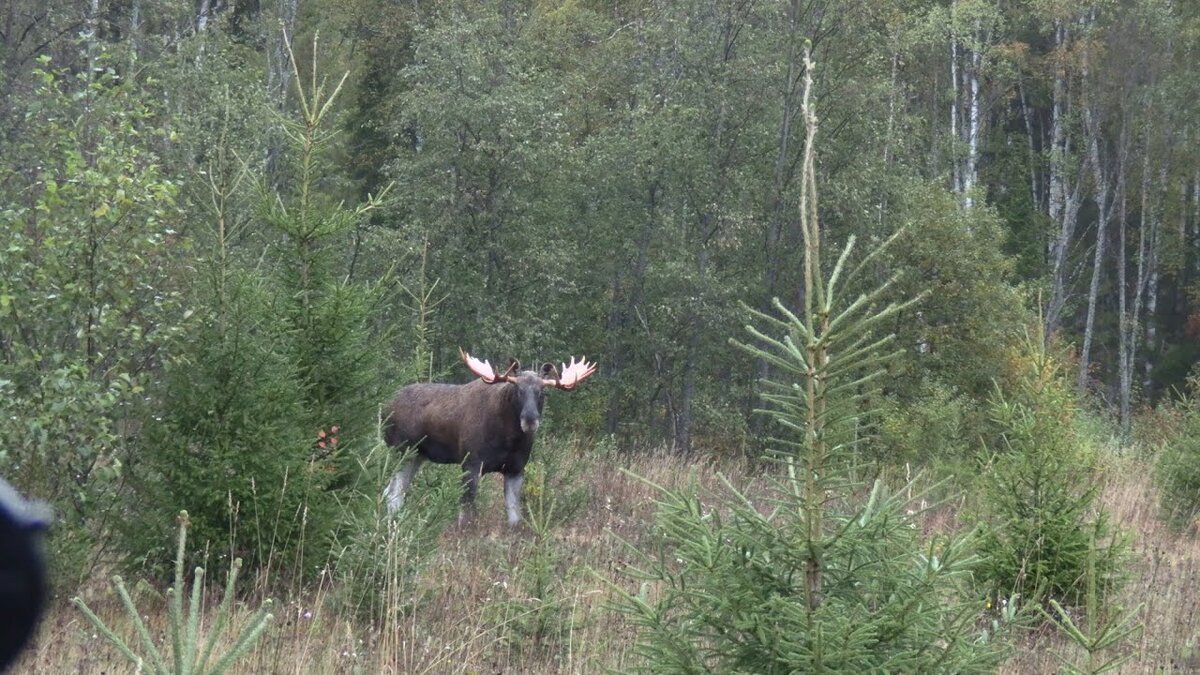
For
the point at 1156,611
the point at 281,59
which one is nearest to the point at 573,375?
the point at 1156,611

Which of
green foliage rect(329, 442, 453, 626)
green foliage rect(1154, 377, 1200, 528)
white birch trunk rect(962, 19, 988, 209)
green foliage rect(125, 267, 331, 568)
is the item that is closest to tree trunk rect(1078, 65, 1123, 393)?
white birch trunk rect(962, 19, 988, 209)

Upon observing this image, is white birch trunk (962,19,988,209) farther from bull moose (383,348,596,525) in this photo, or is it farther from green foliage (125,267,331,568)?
green foliage (125,267,331,568)

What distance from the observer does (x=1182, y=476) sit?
570 inches

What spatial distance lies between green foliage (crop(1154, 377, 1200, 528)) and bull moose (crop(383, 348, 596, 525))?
5.76m

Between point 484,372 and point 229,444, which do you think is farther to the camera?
point 484,372

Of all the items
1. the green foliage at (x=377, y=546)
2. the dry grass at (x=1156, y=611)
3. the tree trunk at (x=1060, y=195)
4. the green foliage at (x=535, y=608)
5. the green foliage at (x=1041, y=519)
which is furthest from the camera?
the tree trunk at (x=1060, y=195)

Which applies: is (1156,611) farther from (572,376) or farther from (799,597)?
(572,376)

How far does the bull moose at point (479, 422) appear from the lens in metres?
12.7

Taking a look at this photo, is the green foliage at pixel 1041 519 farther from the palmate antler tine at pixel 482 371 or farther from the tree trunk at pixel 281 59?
the tree trunk at pixel 281 59

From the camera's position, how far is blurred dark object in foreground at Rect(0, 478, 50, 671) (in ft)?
2.19

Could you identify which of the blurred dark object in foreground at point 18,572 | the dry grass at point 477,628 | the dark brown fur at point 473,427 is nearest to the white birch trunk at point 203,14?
the dark brown fur at point 473,427

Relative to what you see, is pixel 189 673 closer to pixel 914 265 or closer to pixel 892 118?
pixel 914 265

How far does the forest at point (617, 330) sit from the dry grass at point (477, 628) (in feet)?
0.14

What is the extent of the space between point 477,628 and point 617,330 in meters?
19.5
